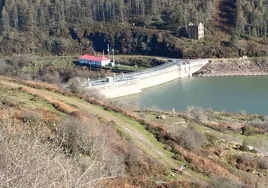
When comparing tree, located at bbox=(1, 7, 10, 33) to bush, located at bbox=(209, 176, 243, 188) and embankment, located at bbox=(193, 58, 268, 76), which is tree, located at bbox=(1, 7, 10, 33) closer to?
embankment, located at bbox=(193, 58, 268, 76)

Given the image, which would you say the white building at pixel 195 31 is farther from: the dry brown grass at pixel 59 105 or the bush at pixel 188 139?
the bush at pixel 188 139

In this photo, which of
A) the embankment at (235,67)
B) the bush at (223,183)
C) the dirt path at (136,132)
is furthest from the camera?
the embankment at (235,67)

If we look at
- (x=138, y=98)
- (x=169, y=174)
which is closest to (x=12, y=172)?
(x=169, y=174)

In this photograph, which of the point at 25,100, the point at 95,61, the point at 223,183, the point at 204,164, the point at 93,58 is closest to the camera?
the point at 223,183

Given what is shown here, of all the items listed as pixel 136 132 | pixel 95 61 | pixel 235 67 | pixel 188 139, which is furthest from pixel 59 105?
pixel 235 67

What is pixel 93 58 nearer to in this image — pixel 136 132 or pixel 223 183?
pixel 136 132

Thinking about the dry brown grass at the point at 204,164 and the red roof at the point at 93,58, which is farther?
the red roof at the point at 93,58

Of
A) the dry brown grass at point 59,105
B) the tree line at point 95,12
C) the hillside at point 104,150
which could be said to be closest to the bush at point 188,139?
the hillside at point 104,150
